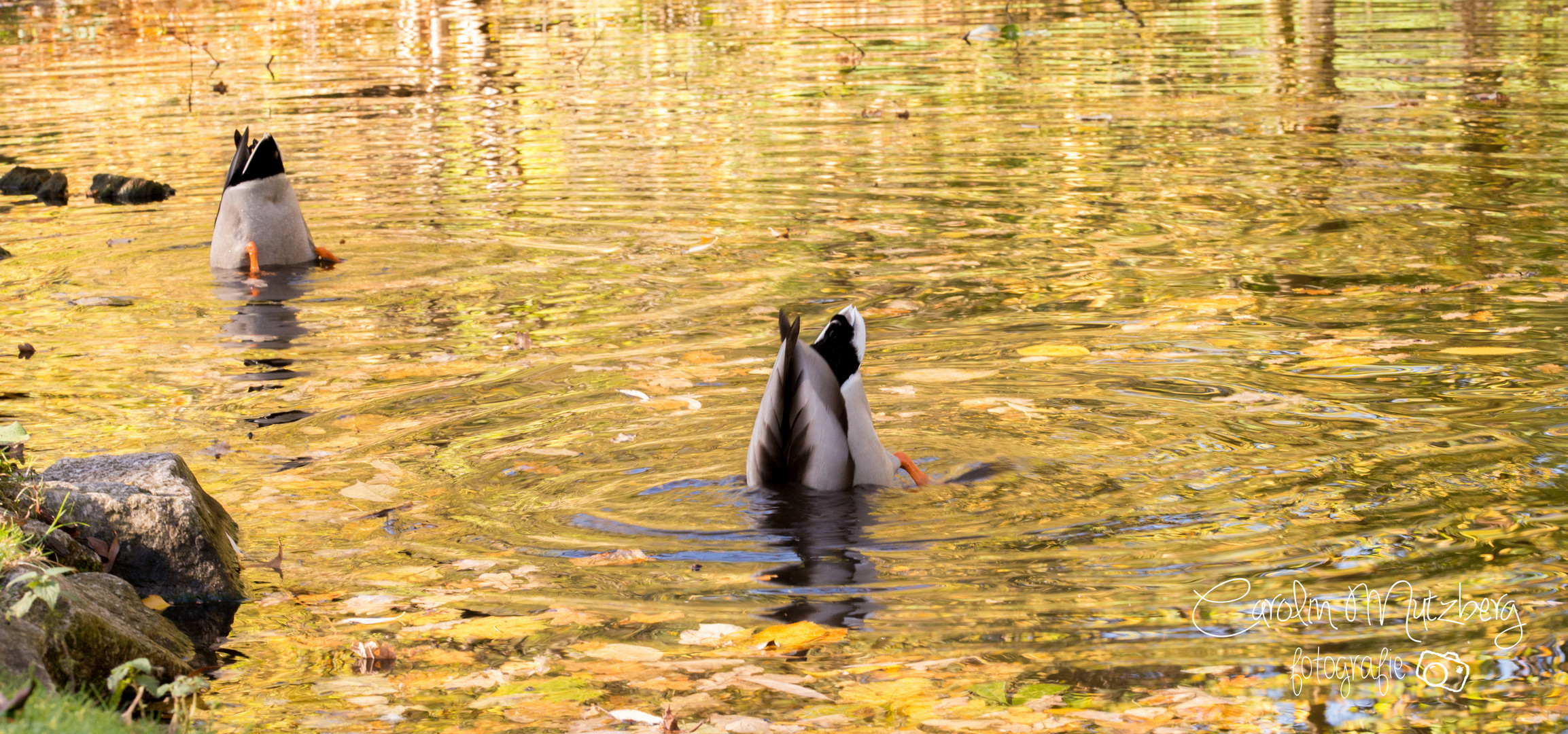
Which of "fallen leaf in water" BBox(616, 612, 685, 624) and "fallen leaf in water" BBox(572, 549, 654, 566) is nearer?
"fallen leaf in water" BBox(616, 612, 685, 624)

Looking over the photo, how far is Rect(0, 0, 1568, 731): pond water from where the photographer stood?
444 centimetres

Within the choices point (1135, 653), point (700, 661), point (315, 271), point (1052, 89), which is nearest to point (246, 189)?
point (315, 271)

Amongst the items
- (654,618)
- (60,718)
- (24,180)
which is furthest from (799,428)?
(24,180)

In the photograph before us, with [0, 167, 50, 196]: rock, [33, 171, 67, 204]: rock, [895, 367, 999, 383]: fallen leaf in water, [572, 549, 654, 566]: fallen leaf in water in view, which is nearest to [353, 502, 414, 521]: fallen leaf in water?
[572, 549, 654, 566]: fallen leaf in water

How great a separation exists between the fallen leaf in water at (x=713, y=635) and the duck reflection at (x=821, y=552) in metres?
0.15

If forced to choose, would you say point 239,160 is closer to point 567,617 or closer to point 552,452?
point 552,452

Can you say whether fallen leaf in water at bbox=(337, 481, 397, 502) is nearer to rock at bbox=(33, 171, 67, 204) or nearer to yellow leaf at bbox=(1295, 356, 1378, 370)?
yellow leaf at bbox=(1295, 356, 1378, 370)

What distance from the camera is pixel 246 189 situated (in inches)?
376

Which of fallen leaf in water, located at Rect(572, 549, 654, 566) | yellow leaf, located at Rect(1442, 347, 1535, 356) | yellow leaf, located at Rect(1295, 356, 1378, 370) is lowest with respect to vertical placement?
fallen leaf in water, located at Rect(572, 549, 654, 566)

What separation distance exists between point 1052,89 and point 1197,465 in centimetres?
1195

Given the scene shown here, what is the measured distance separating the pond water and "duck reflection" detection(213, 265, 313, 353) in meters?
0.05

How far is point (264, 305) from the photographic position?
29.3 ft

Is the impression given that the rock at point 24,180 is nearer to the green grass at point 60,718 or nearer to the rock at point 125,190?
the rock at point 125,190

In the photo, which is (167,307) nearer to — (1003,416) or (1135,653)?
(1003,416)
